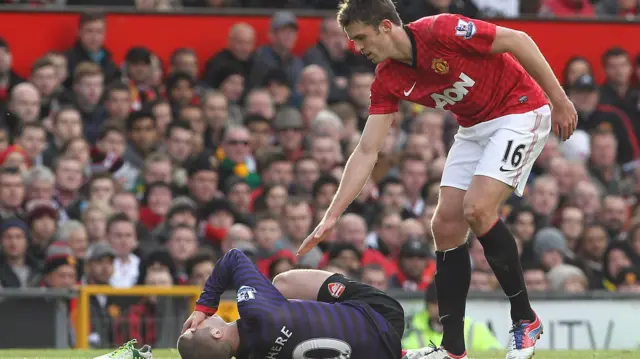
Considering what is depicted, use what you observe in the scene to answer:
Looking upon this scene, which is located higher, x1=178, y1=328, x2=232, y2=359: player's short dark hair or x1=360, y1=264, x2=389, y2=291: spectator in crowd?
x1=178, y1=328, x2=232, y2=359: player's short dark hair

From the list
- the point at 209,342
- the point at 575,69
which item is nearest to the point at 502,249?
the point at 209,342

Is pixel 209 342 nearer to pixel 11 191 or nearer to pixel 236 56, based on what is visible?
pixel 11 191

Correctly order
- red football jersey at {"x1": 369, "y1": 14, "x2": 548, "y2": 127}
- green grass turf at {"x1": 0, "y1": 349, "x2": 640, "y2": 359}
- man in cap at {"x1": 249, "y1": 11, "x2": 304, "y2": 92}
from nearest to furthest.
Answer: red football jersey at {"x1": 369, "y1": 14, "x2": 548, "y2": 127}, green grass turf at {"x1": 0, "y1": 349, "x2": 640, "y2": 359}, man in cap at {"x1": 249, "y1": 11, "x2": 304, "y2": 92}

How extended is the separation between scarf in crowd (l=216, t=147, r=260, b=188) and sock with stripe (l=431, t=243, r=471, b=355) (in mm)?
5567

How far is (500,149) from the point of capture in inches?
305

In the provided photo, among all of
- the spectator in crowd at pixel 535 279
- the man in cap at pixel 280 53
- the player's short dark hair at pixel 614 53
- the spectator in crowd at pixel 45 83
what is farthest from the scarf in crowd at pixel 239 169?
the player's short dark hair at pixel 614 53

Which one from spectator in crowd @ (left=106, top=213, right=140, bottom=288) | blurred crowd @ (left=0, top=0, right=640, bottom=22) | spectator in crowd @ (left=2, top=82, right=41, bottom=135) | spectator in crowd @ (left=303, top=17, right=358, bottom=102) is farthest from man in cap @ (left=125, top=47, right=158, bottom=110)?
spectator in crowd @ (left=106, top=213, right=140, bottom=288)

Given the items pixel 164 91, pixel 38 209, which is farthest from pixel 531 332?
pixel 164 91

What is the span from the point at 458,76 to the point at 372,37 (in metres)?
0.51

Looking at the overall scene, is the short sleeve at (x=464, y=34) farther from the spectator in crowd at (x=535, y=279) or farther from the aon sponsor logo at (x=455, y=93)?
the spectator in crowd at (x=535, y=279)

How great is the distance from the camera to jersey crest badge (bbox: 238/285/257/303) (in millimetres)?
7309

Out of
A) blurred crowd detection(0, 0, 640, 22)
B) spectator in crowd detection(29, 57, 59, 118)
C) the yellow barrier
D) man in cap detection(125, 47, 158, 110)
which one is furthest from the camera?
blurred crowd detection(0, 0, 640, 22)

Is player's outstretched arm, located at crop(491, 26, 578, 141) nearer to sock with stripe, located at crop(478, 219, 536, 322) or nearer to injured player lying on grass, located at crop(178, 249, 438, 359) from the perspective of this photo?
sock with stripe, located at crop(478, 219, 536, 322)

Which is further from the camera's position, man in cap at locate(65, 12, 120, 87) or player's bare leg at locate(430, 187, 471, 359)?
man in cap at locate(65, 12, 120, 87)
